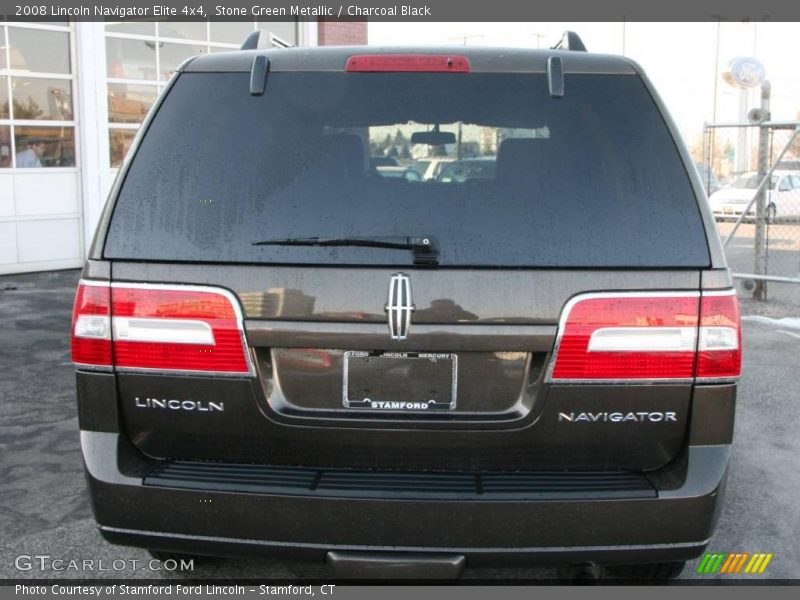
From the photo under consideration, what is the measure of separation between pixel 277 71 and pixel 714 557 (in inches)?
102

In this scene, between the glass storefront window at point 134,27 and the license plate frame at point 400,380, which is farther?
the glass storefront window at point 134,27

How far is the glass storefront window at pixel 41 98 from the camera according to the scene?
409 inches

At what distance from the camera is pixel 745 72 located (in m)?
14.0

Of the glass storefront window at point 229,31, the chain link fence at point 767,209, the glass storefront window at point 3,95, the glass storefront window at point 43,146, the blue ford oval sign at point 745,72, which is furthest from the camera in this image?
the blue ford oval sign at point 745,72

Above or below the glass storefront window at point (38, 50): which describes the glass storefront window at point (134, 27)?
above

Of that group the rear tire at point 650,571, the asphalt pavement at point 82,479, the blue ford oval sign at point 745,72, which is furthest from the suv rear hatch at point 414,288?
the blue ford oval sign at point 745,72

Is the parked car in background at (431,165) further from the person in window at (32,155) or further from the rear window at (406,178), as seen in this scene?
the person in window at (32,155)

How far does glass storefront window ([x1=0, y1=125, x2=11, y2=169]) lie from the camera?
1030 cm

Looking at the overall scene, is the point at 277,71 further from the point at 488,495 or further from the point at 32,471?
the point at 32,471

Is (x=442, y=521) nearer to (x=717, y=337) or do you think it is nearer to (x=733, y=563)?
(x=717, y=337)

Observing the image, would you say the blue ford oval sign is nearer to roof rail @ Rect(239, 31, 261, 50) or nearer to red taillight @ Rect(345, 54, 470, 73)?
roof rail @ Rect(239, 31, 261, 50)

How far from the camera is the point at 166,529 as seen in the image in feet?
8.60

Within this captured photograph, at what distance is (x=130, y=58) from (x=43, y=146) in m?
1.57

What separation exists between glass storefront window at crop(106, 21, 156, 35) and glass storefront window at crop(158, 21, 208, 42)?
0.13 meters
